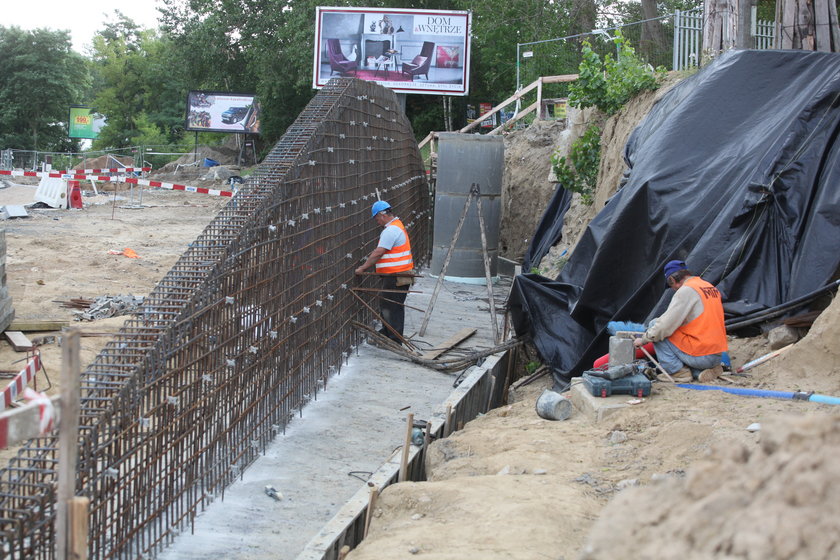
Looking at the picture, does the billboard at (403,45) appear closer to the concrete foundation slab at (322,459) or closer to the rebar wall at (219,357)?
the concrete foundation slab at (322,459)

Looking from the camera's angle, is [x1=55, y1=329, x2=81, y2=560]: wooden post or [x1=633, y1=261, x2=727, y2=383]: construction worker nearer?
[x1=55, y1=329, x2=81, y2=560]: wooden post

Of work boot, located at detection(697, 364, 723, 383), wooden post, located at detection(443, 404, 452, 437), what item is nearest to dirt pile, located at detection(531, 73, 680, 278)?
work boot, located at detection(697, 364, 723, 383)

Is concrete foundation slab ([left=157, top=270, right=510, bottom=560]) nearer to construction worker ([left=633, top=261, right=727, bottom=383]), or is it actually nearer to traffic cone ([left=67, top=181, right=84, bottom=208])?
construction worker ([left=633, top=261, right=727, bottom=383])

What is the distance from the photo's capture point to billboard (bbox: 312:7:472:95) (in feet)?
88.4

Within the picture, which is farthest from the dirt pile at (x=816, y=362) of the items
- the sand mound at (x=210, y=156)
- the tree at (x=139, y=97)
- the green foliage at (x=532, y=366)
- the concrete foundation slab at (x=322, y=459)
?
the tree at (x=139, y=97)

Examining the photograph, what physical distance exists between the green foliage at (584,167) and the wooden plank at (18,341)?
873 centimetres

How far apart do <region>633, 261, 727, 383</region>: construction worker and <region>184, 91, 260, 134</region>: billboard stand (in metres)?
35.1

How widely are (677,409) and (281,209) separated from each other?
12.2 ft

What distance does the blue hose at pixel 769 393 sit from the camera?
22.2 ft

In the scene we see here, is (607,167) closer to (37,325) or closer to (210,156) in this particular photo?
(37,325)

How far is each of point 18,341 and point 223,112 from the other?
103 ft

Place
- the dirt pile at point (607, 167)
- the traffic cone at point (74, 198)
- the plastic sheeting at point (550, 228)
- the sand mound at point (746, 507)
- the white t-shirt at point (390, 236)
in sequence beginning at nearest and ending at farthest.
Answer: the sand mound at point (746, 507) < the white t-shirt at point (390, 236) < the dirt pile at point (607, 167) < the plastic sheeting at point (550, 228) < the traffic cone at point (74, 198)

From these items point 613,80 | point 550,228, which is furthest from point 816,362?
point 550,228

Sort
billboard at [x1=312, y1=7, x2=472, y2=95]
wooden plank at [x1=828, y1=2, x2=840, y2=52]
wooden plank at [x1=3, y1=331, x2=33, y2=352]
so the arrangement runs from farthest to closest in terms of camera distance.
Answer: billboard at [x1=312, y1=7, x2=472, y2=95]
wooden plank at [x1=828, y1=2, x2=840, y2=52]
wooden plank at [x1=3, y1=331, x2=33, y2=352]
